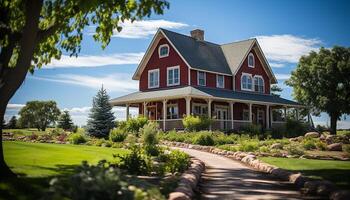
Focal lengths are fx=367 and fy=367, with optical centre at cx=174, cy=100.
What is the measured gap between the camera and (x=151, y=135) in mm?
18406

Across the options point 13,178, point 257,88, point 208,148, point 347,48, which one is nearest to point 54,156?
Answer: point 13,178

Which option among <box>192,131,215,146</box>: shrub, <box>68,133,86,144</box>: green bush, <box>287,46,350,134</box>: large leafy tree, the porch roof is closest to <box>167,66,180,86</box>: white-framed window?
the porch roof

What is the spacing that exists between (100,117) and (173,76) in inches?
327

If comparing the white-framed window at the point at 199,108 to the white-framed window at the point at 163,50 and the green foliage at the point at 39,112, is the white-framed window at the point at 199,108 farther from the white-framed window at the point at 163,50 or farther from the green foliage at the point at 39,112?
the green foliage at the point at 39,112

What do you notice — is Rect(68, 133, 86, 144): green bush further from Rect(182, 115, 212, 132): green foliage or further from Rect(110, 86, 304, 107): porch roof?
Rect(110, 86, 304, 107): porch roof

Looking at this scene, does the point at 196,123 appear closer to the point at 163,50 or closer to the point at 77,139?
the point at 77,139

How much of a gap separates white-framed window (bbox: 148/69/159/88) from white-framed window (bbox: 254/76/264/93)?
1189 cm

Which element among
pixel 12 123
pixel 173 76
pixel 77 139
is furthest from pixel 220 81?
pixel 12 123

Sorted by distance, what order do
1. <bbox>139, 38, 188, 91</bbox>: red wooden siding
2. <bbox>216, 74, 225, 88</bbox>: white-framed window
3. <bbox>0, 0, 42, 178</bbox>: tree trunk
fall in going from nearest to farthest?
<bbox>0, 0, 42, 178</bbox>: tree trunk, <bbox>139, 38, 188, 91</bbox>: red wooden siding, <bbox>216, 74, 225, 88</bbox>: white-framed window

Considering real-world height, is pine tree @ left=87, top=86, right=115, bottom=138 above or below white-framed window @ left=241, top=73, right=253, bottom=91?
below

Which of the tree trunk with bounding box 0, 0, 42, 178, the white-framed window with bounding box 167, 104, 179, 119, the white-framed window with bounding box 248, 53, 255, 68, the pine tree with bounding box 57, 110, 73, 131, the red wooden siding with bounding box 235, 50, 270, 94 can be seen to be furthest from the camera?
the pine tree with bounding box 57, 110, 73, 131

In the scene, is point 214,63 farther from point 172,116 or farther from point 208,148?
point 208,148

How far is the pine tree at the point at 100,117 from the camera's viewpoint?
3303 centimetres

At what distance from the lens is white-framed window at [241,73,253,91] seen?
40.8 meters
